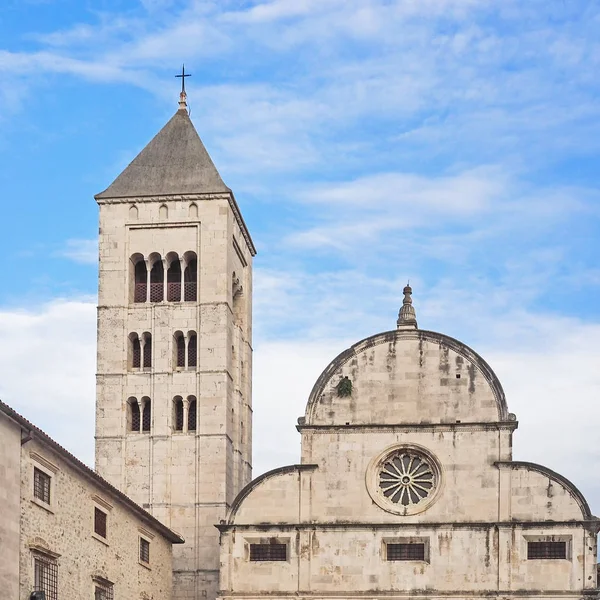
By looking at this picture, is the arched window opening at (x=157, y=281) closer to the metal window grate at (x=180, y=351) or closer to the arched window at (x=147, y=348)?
the arched window at (x=147, y=348)

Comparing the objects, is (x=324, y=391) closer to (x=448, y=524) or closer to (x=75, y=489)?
(x=448, y=524)

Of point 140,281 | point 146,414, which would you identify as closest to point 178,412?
point 146,414

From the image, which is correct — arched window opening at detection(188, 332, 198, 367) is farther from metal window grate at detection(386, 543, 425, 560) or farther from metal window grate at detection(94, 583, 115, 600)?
metal window grate at detection(94, 583, 115, 600)

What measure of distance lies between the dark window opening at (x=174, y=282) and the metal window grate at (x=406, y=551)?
52.1 feet

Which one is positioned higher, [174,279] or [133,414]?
[174,279]

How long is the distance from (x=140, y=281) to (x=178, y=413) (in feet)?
18.7

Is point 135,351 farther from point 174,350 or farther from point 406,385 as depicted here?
point 406,385

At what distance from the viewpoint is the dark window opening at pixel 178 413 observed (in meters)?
59.2

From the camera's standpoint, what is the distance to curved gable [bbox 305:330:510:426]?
50.2m

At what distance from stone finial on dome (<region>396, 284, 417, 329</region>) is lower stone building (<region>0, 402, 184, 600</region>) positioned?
37.1 ft

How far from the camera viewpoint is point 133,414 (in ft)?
196

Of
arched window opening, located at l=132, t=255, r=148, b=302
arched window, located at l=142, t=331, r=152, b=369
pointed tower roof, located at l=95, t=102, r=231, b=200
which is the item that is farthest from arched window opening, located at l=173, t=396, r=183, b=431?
pointed tower roof, located at l=95, t=102, r=231, b=200

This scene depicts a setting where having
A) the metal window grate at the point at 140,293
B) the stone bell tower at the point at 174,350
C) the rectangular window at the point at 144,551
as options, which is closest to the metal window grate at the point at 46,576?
the rectangular window at the point at 144,551

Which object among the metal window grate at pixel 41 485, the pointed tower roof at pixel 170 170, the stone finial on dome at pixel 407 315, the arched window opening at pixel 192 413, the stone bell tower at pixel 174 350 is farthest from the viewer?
the pointed tower roof at pixel 170 170
